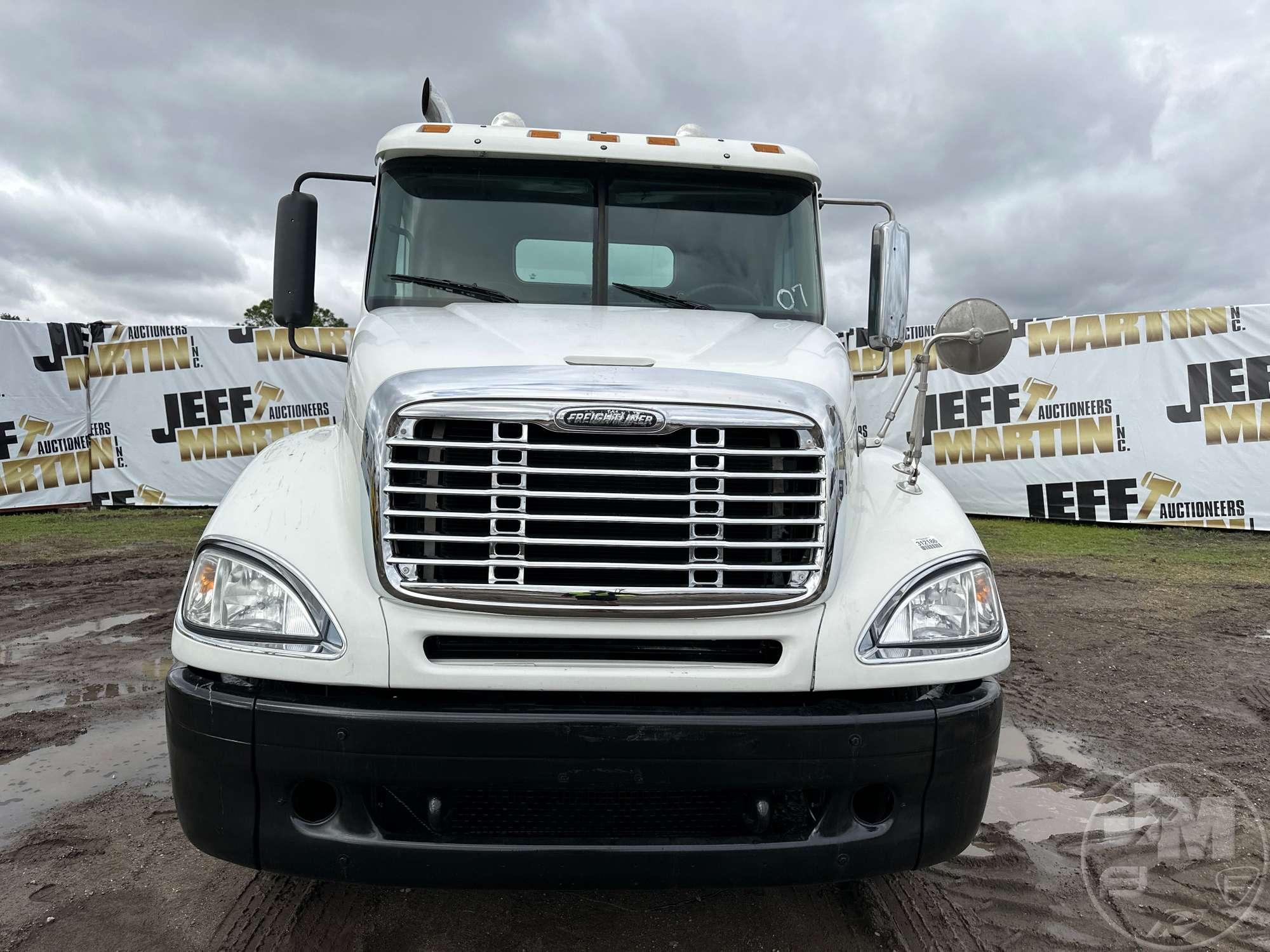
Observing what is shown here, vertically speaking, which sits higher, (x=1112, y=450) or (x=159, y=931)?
(x=1112, y=450)

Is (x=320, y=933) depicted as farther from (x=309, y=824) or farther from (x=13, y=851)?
(x=13, y=851)

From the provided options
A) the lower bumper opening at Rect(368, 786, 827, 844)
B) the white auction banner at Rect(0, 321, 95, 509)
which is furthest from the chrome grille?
the white auction banner at Rect(0, 321, 95, 509)

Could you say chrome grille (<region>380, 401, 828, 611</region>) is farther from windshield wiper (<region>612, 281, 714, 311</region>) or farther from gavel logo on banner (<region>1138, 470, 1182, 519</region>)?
gavel logo on banner (<region>1138, 470, 1182, 519</region>)

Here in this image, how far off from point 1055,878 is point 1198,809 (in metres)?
1.05

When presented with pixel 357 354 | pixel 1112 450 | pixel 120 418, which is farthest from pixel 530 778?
pixel 120 418

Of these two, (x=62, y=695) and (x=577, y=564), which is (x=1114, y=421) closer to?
(x=577, y=564)

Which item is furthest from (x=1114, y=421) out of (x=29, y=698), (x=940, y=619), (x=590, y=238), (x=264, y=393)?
(x=264, y=393)

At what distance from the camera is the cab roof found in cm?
365

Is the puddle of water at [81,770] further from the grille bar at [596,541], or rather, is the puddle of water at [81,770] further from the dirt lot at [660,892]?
the grille bar at [596,541]

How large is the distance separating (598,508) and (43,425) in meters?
15.5

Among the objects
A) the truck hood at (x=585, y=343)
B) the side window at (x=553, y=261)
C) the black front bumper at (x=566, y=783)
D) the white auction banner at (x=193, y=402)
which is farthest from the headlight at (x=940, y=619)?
the white auction banner at (x=193, y=402)

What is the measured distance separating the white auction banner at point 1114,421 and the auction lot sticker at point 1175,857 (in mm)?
8266

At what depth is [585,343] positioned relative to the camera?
2.73 meters

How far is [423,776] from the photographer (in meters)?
2.12
